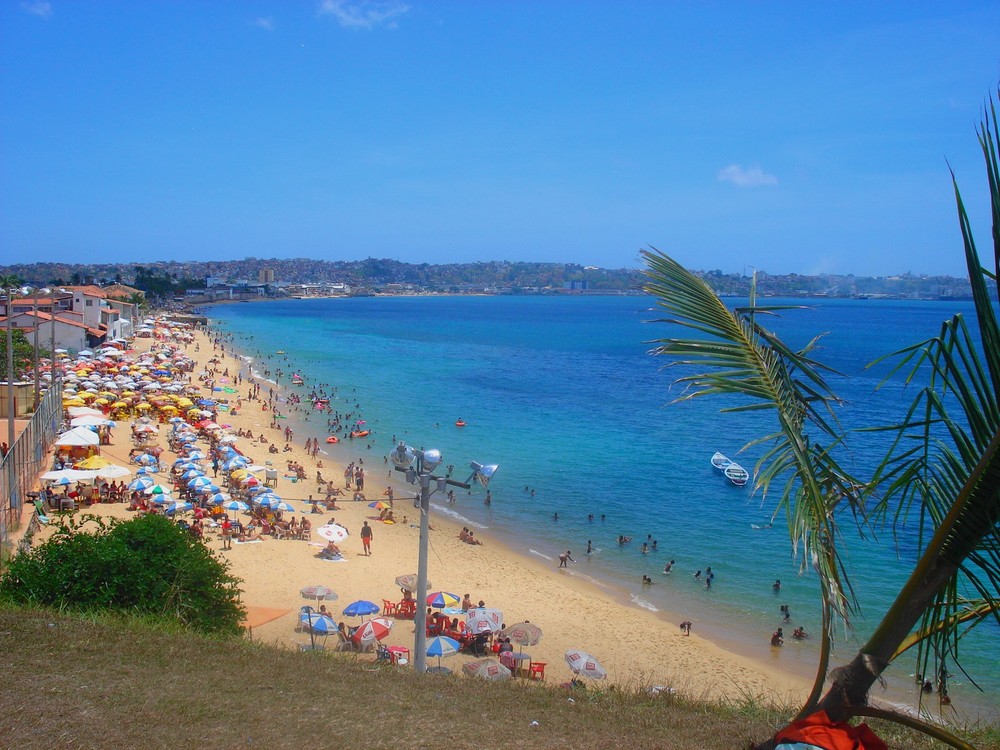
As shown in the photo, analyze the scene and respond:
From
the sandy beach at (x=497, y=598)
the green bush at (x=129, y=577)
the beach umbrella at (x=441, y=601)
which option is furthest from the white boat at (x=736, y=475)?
the green bush at (x=129, y=577)

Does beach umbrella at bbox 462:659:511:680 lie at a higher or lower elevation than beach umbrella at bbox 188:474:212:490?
lower

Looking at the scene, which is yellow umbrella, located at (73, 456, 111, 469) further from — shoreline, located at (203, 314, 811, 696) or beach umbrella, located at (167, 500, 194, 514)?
shoreline, located at (203, 314, 811, 696)

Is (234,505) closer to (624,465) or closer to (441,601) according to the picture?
(441,601)

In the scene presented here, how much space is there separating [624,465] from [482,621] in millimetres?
18275

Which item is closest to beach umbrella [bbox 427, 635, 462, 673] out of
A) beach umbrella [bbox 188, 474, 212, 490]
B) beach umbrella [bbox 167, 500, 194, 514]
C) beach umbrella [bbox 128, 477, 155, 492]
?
beach umbrella [bbox 167, 500, 194, 514]

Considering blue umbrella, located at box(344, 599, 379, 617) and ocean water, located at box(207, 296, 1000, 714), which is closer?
blue umbrella, located at box(344, 599, 379, 617)

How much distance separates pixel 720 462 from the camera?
98.3 feet

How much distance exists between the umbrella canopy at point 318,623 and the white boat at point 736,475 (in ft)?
61.4

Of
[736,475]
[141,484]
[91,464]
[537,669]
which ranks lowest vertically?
[736,475]

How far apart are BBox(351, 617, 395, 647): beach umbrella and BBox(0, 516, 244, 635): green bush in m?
3.33

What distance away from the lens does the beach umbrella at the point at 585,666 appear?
469 inches

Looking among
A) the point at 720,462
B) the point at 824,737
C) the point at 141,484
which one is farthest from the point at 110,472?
the point at 720,462

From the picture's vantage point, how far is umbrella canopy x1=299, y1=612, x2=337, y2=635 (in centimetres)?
1226

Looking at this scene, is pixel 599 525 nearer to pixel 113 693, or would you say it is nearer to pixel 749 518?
pixel 749 518
